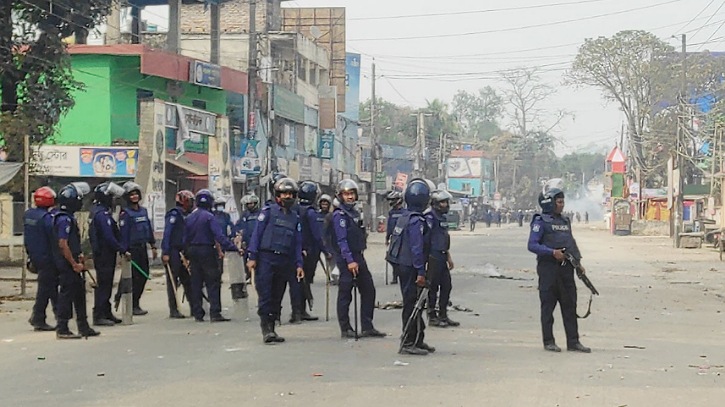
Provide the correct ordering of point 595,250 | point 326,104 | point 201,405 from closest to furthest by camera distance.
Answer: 1. point 201,405
2. point 595,250
3. point 326,104

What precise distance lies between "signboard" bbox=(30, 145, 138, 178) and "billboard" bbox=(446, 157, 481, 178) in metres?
84.9

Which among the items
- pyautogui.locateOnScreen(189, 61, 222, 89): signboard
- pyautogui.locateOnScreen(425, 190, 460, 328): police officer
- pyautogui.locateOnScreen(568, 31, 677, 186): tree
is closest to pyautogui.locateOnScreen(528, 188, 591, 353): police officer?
pyautogui.locateOnScreen(425, 190, 460, 328): police officer

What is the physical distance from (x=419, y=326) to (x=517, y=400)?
2.65 m

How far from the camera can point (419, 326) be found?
10859 mm

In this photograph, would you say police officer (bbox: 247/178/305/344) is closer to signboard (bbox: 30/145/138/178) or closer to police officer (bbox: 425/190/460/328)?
police officer (bbox: 425/190/460/328)

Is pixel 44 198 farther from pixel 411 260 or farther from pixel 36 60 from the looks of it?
pixel 36 60

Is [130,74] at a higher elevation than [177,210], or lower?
higher

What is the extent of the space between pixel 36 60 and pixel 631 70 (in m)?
47.8

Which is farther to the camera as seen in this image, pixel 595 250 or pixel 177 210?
pixel 595 250

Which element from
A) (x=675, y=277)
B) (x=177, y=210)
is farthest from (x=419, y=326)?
(x=675, y=277)

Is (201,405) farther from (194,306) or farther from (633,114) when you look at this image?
(633,114)

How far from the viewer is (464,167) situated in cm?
11806

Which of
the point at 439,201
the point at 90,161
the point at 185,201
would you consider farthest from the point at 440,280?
the point at 90,161

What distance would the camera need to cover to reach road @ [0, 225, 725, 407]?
845 cm
